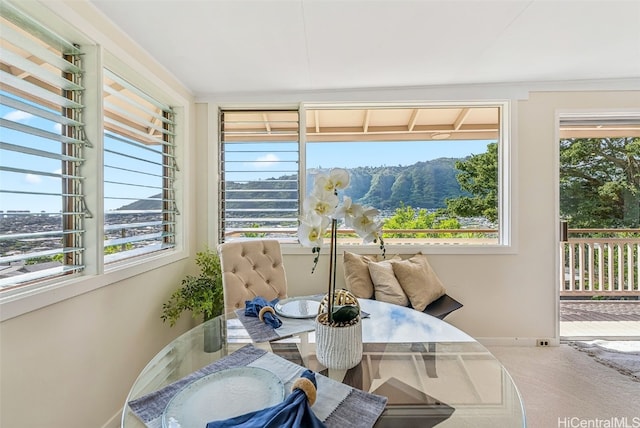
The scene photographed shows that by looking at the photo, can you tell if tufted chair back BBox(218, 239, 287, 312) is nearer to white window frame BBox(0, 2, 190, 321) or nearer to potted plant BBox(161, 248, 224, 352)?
potted plant BBox(161, 248, 224, 352)

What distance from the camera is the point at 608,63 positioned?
2.28m

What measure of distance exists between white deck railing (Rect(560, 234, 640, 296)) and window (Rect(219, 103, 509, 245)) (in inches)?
29.6

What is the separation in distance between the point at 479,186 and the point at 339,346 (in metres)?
2.47

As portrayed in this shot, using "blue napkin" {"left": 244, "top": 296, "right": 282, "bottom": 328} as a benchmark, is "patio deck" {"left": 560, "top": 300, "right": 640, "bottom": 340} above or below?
below

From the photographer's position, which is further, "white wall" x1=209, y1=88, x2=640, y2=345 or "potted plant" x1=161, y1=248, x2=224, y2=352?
"white wall" x1=209, y1=88, x2=640, y2=345

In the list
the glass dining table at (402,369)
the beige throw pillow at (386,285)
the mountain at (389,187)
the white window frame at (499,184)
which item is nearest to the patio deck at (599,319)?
the white window frame at (499,184)

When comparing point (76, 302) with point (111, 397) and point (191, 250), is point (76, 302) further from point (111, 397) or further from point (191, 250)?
point (191, 250)

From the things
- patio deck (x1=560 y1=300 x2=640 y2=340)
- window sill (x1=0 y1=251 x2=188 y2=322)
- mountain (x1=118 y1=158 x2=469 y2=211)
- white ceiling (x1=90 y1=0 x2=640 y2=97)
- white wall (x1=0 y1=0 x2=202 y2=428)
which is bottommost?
patio deck (x1=560 y1=300 x2=640 y2=340)

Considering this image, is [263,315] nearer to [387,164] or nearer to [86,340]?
[86,340]

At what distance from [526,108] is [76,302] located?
11.9 feet

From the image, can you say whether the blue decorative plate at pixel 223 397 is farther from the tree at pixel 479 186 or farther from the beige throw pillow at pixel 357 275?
the tree at pixel 479 186

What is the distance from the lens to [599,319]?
9.48ft

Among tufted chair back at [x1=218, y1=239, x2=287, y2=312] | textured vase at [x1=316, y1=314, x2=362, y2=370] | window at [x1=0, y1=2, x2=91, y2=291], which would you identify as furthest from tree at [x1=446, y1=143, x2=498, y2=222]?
window at [x1=0, y1=2, x2=91, y2=291]

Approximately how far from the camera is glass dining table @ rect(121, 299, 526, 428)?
854 millimetres
